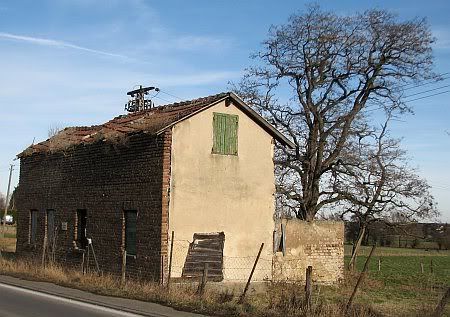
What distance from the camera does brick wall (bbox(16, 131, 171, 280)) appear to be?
17.0 m

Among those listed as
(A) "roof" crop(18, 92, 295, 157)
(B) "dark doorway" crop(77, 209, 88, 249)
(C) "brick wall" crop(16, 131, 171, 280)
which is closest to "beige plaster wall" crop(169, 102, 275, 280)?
(A) "roof" crop(18, 92, 295, 157)

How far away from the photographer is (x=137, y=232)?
17641mm

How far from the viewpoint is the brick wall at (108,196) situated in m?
17.0

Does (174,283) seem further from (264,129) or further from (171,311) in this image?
(264,129)

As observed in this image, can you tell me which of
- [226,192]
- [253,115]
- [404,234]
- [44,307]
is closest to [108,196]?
[226,192]

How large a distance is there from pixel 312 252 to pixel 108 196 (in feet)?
26.1

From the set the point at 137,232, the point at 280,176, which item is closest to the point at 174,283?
the point at 137,232

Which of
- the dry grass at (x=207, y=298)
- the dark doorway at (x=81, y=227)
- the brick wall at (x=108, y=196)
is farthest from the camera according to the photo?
the dark doorway at (x=81, y=227)

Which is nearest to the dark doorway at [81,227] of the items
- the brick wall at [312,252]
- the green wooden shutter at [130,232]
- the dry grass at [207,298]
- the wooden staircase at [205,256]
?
the dry grass at [207,298]

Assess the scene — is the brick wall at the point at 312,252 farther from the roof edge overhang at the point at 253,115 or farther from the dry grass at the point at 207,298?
the roof edge overhang at the point at 253,115

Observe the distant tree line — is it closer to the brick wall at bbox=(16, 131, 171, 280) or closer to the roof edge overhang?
the roof edge overhang

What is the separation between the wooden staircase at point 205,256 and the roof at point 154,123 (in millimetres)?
3684

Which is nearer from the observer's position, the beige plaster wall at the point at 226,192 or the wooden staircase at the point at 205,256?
the wooden staircase at the point at 205,256

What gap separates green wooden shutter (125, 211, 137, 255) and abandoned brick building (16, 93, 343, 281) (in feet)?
0.11
